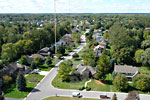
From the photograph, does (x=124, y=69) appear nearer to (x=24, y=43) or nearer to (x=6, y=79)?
(x=6, y=79)

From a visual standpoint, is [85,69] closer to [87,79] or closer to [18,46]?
[87,79]

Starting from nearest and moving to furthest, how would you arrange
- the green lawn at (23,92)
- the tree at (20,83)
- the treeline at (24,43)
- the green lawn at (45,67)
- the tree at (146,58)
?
1. the green lawn at (23,92)
2. the tree at (20,83)
3. the tree at (146,58)
4. the green lawn at (45,67)
5. the treeline at (24,43)

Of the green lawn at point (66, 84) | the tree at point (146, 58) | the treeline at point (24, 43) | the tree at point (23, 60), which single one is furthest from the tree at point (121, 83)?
the treeline at point (24, 43)

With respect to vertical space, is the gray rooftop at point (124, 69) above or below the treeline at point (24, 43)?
below

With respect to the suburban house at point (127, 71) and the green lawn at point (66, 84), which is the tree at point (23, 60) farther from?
the suburban house at point (127, 71)

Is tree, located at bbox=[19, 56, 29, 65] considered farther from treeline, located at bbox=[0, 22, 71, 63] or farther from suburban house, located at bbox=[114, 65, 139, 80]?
suburban house, located at bbox=[114, 65, 139, 80]

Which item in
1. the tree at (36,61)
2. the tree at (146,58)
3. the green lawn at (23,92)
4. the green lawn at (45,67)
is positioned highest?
the tree at (146,58)

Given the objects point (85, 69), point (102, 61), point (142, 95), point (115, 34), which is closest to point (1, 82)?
point (85, 69)

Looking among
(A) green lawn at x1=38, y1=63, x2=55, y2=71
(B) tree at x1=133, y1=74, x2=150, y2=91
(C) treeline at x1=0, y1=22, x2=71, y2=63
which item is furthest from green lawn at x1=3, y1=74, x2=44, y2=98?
(B) tree at x1=133, y1=74, x2=150, y2=91

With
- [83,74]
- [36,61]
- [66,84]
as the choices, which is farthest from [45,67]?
[83,74]
